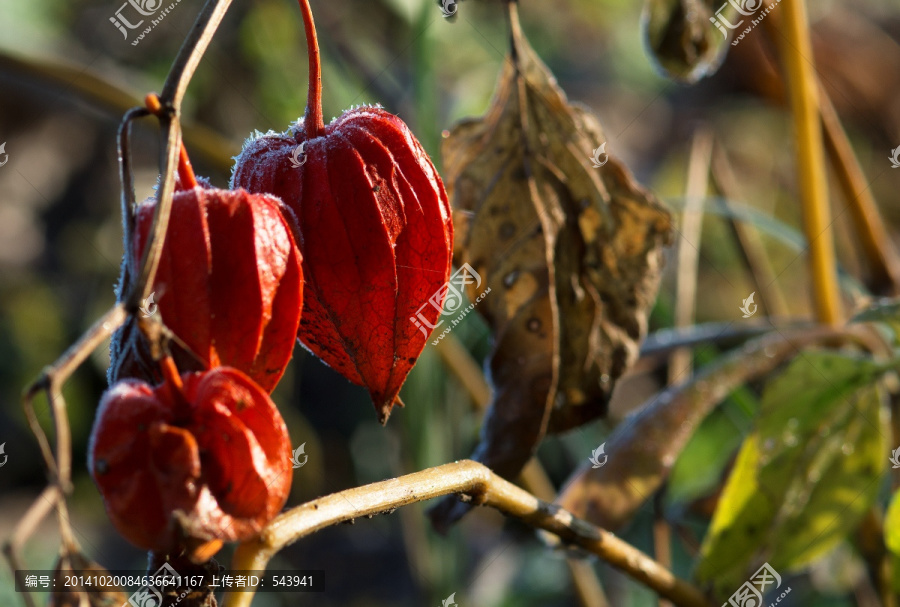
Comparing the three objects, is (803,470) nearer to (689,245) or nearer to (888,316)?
(888,316)

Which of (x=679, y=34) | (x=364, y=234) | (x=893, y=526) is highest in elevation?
(x=679, y=34)

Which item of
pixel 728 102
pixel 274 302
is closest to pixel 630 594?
pixel 274 302

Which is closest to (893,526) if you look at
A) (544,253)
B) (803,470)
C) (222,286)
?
(803,470)

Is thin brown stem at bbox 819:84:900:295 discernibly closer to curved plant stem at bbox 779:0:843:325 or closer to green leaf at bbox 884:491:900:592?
curved plant stem at bbox 779:0:843:325

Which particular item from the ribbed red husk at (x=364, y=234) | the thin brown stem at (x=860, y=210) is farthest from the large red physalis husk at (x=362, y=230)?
the thin brown stem at (x=860, y=210)

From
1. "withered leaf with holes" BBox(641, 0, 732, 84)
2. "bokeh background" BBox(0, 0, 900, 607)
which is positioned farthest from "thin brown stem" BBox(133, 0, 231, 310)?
"bokeh background" BBox(0, 0, 900, 607)

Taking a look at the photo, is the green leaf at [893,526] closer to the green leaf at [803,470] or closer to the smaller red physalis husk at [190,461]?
the green leaf at [803,470]
